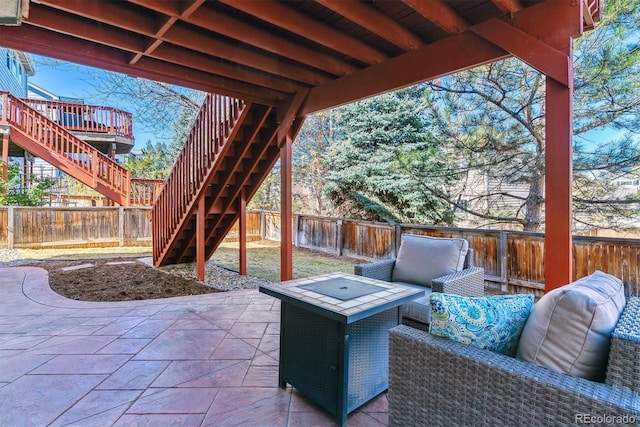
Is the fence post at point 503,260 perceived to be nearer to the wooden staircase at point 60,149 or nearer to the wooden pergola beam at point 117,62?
the wooden pergola beam at point 117,62

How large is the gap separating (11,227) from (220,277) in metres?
5.92

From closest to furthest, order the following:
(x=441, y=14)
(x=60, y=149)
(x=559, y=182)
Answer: (x=559, y=182), (x=441, y=14), (x=60, y=149)

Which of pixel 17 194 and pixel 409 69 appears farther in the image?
pixel 17 194

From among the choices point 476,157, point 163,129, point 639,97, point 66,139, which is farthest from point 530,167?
point 66,139

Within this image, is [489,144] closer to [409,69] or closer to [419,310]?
[409,69]

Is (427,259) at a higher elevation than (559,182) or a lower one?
lower

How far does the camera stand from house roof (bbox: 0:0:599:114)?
8.06ft

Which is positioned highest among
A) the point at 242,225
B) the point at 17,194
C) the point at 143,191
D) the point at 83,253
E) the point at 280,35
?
the point at 280,35

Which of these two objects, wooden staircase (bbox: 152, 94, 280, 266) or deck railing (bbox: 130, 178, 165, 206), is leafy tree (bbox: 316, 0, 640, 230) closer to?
wooden staircase (bbox: 152, 94, 280, 266)

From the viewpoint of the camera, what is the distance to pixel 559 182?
2334mm

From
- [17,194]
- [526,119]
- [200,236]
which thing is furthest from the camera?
[17,194]

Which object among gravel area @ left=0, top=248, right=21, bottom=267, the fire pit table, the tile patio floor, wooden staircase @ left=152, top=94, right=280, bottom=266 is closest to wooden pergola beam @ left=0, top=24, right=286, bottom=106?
wooden staircase @ left=152, top=94, right=280, bottom=266

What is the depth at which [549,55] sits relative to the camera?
7.59 feet

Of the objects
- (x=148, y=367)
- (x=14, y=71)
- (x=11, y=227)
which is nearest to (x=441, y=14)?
(x=148, y=367)
